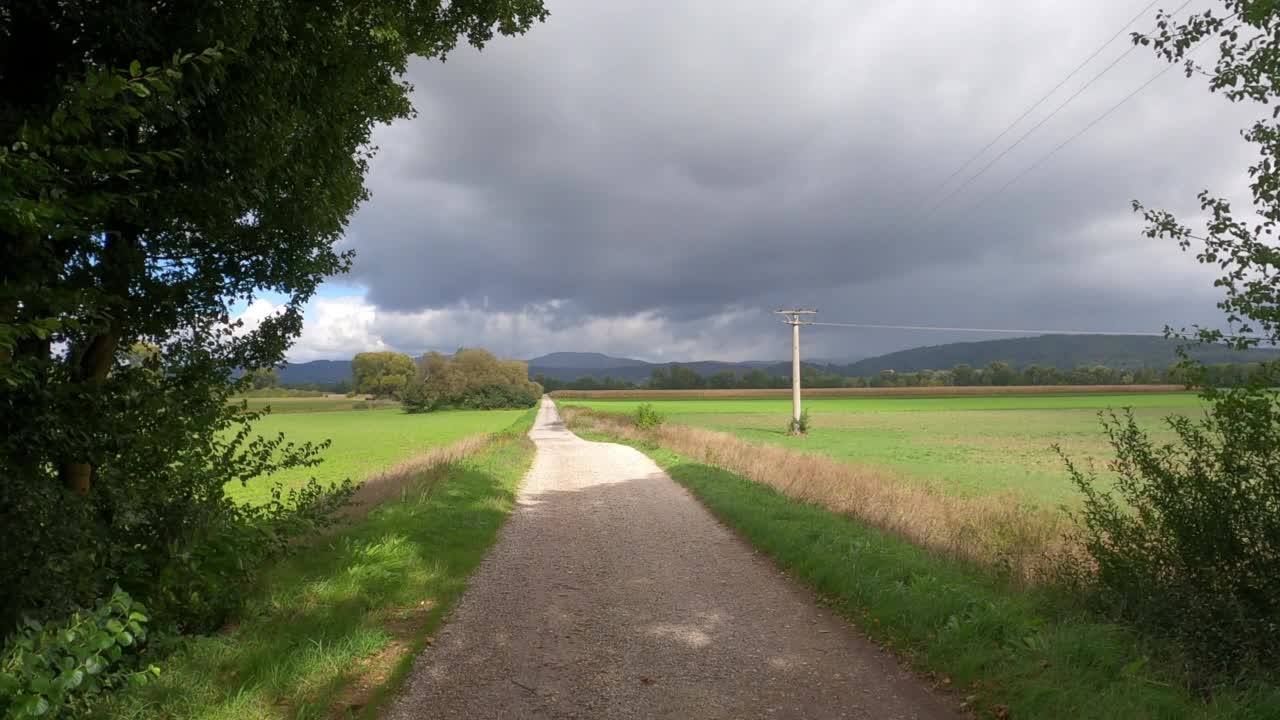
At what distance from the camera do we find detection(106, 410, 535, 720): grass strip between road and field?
14.0ft

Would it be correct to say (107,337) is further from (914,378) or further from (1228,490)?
(914,378)

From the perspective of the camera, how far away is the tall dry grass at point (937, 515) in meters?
8.37

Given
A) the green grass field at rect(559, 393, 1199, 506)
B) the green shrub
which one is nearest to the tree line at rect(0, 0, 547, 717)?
the green shrub

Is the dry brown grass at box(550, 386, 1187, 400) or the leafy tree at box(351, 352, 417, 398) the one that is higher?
the leafy tree at box(351, 352, 417, 398)

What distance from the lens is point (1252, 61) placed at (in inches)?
211

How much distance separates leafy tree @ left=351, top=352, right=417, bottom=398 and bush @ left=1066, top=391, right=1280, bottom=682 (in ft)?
398

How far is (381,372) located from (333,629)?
420 ft

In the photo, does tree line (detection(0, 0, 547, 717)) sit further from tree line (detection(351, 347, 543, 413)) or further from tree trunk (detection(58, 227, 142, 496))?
tree line (detection(351, 347, 543, 413))

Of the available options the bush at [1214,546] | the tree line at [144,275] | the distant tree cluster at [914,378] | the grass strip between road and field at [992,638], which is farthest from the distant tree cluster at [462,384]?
the bush at [1214,546]

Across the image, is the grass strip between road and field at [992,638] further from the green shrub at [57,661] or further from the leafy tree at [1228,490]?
the green shrub at [57,661]

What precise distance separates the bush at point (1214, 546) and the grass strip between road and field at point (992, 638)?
423mm

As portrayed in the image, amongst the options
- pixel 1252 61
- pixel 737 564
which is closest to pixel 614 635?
pixel 737 564

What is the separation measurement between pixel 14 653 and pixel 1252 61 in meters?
8.77

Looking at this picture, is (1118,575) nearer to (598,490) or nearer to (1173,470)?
(1173,470)
